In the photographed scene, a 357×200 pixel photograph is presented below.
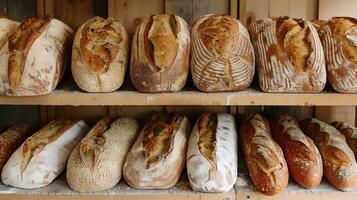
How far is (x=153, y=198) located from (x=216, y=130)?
1.06ft

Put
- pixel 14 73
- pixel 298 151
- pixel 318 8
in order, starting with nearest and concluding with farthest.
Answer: pixel 14 73, pixel 298 151, pixel 318 8

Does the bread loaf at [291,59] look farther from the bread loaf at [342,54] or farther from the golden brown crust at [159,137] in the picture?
the golden brown crust at [159,137]

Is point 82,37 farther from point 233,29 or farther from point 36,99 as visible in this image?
point 233,29

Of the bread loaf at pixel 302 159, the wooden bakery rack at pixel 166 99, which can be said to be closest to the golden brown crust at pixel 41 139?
the wooden bakery rack at pixel 166 99

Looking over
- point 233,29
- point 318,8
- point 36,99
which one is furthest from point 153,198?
point 318,8

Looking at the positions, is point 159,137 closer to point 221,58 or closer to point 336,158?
point 221,58

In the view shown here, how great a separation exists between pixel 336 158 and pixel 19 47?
1.05 metres

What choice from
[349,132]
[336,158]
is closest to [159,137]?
[336,158]

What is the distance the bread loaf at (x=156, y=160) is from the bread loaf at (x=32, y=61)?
34 centimetres

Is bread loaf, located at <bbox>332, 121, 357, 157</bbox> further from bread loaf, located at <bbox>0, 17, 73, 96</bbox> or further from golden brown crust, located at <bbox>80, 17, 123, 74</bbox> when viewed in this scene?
bread loaf, located at <bbox>0, 17, 73, 96</bbox>

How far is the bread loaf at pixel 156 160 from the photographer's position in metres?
1.24

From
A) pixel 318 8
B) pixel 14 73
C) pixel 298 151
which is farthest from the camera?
pixel 318 8

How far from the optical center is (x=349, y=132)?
1.53 meters

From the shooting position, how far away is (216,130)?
4.56 ft
